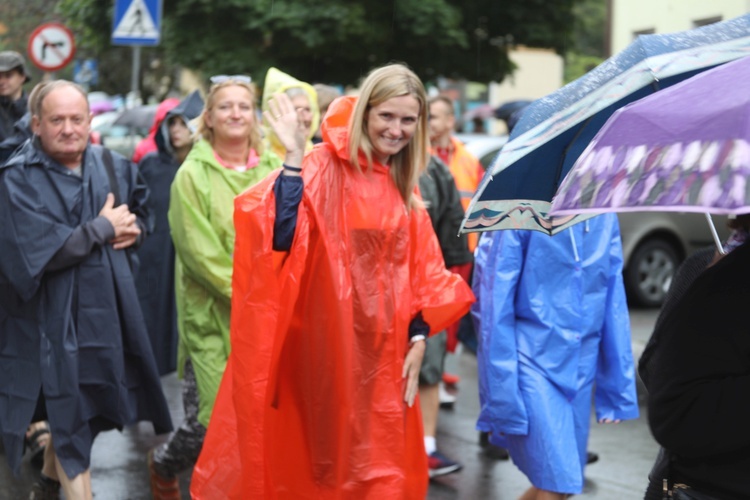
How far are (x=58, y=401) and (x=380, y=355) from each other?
1.44 meters

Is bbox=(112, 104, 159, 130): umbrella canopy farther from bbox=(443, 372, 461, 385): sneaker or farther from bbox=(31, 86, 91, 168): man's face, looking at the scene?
bbox=(31, 86, 91, 168): man's face

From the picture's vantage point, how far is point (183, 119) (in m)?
7.95

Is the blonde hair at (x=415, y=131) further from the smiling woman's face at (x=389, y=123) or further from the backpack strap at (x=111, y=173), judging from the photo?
the backpack strap at (x=111, y=173)

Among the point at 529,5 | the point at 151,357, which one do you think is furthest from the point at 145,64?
the point at 151,357

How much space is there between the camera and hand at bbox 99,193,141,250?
17.6ft

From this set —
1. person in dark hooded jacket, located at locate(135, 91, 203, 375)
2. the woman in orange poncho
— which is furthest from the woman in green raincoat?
person in dark hooded jacket, located at locate(135, 91, 203, 375)

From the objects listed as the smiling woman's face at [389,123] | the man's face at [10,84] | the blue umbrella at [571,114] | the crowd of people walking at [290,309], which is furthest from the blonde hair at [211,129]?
the man's face at [10,84]

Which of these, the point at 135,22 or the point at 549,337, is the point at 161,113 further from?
the point at 135,22

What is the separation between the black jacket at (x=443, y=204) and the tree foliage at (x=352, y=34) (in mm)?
12732

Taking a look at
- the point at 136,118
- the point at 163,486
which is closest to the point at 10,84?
the point at 163,486

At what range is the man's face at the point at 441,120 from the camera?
8594 millimetres

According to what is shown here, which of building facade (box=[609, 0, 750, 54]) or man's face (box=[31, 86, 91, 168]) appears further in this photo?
building facade (box=[609, 0, 750, 54])

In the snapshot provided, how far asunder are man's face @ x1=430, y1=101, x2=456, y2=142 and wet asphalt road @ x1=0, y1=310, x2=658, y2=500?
181 centimetres

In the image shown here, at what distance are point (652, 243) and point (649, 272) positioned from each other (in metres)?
0.31
